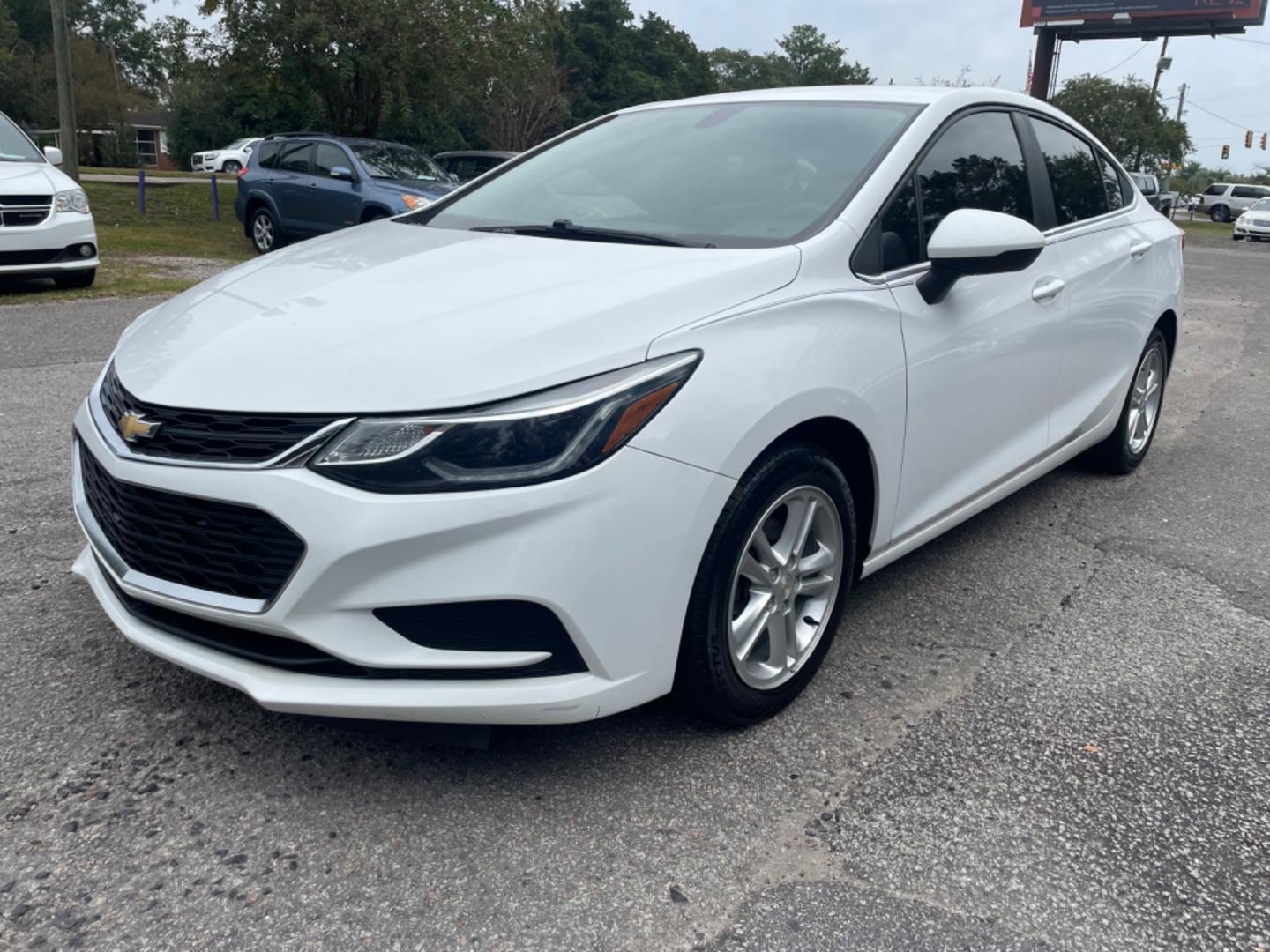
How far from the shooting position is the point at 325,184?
536 inches

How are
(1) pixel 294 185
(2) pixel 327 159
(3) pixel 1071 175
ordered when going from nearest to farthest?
1. (3) pixel 1071 175
2. (2) pixel 327 159
3. (1) pixel 294 185

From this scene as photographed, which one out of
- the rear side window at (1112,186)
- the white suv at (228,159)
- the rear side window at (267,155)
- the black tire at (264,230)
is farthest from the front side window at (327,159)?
the white suv at (228,159)

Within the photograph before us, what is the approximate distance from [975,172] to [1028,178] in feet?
1.48

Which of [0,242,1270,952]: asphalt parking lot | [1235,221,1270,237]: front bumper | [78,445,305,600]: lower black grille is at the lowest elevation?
[1235,221,1270,237]: front bumper

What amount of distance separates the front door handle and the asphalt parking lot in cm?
102

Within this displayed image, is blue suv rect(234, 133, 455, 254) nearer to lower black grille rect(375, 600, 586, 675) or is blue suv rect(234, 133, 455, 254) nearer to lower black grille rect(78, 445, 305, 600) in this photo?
lower black grille rect(78, 445, 305, 600)

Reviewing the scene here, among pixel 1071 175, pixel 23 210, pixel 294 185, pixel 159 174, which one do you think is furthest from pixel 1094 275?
pixel 159 174

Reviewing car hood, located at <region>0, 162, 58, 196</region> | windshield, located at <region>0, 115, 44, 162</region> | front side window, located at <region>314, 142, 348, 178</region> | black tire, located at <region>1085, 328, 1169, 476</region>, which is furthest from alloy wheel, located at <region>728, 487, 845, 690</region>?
front side window, located at <region>314, 142, 348, 178</region>

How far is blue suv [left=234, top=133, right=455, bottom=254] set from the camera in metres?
13.2

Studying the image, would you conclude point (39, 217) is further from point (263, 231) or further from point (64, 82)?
point (64, 82)

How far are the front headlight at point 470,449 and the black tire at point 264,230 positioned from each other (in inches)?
530

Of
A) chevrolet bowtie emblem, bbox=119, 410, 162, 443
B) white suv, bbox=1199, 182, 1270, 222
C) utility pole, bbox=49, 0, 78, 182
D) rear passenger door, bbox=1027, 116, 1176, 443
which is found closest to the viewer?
chevrolet bowtie emblem, bbox=119, 410, 162, 443

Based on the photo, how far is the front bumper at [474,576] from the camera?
6.94 feet

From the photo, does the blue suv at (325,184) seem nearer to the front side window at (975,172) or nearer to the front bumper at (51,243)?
the front bumper at (51,243)
